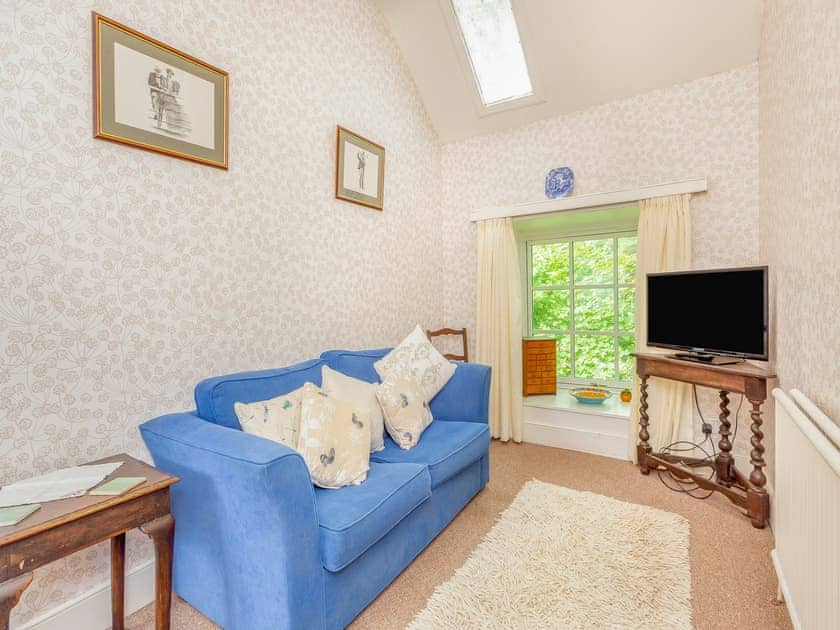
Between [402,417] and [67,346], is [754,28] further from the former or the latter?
[67,346]

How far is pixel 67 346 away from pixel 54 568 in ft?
2.62

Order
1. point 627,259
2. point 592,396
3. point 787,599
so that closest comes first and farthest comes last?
1. point 787,599
2. point 592,396
3. point 627,259

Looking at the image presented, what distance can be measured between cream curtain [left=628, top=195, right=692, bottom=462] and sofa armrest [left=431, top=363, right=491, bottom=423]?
1.28m

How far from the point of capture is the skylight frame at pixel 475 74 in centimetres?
297

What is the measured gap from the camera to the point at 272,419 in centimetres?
172

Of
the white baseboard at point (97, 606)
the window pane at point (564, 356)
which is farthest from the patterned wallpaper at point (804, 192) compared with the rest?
the white baseboard at point (97, 606)

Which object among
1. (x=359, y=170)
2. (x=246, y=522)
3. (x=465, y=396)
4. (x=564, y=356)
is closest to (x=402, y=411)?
(x=465, y=396)

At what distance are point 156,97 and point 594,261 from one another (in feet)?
11.8

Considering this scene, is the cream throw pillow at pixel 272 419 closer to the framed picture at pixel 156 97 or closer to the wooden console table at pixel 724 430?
the framed picture at pixel 156 97

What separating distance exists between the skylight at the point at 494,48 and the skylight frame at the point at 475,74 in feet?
0.10

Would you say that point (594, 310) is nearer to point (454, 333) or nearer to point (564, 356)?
point (564, 356)

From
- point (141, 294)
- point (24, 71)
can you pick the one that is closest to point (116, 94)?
point (24, 71)

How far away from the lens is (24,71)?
1.46m

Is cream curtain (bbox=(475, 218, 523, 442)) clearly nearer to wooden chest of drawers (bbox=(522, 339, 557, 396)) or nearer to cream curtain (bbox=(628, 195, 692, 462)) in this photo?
wooden chest of drawers (bbox=(522, 339, 557, 396))
